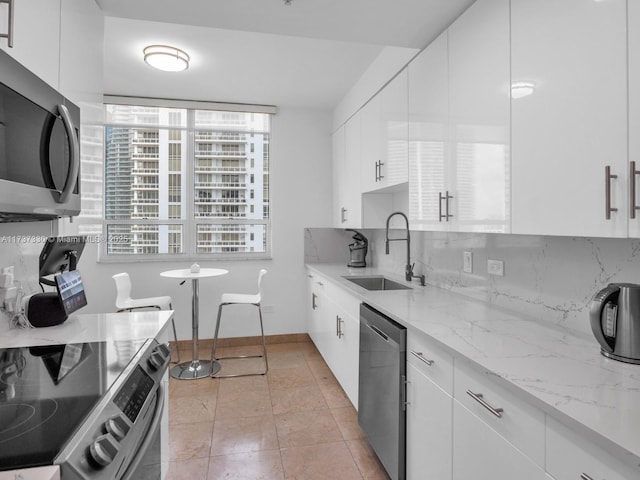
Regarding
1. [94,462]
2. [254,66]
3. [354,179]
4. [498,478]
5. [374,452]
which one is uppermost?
[254,66]

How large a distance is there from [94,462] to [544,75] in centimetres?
166

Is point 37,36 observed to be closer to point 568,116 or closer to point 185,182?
point 568,116

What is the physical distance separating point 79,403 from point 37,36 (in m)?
1.17

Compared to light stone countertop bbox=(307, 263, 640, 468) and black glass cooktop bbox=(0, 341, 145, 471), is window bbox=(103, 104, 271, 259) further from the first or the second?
black glass cooktop bbox=(0, 341, 145, 471)

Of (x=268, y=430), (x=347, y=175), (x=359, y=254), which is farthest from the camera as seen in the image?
(x=359, y=254)

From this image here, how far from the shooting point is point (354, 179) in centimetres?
345

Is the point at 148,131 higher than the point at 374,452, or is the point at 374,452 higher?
the point at 148,131

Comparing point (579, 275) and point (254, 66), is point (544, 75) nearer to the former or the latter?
point (579, 275)

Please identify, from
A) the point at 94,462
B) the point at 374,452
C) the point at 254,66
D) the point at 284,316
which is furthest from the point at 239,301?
the point at 94,462

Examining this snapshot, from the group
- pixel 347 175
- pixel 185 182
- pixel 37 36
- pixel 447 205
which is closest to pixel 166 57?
pixel 185 182

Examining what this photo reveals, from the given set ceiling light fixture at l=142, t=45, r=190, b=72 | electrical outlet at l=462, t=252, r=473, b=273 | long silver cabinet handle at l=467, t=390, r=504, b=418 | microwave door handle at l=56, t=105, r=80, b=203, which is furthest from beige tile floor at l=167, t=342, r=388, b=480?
ceiling light fixture at l=142, t=45, r=190, b=72

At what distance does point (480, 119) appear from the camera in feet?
5.43

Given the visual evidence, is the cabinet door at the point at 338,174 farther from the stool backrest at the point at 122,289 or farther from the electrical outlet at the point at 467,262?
the stool backrest at the point at 122,289

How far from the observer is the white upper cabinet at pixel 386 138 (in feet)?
8.01
